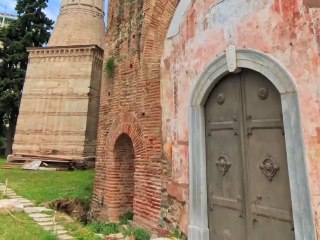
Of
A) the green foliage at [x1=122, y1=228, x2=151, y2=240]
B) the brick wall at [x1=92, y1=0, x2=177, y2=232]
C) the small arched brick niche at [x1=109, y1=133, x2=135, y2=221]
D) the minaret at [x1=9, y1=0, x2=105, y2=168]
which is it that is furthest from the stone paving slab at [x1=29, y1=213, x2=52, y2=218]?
the minaret at [x1=9, y1=0, x2=105, y2=168]

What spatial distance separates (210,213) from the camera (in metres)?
3.83

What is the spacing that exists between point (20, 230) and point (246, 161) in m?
4.11

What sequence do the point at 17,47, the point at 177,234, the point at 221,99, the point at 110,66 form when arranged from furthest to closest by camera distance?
the point at 17,47, the point at 110,66, the point at 177,234, the point at 221,99

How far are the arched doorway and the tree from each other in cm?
2020

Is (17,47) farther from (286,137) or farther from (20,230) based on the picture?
(286,137)

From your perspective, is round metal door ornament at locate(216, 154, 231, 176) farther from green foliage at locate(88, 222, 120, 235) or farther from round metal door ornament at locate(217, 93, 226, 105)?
green foliage at locate(88, 222, 120, 235)

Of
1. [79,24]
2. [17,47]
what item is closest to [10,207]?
[79,24]

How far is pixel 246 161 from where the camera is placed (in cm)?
342

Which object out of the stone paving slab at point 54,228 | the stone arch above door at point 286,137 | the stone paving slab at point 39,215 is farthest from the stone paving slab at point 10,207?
the stone arch above door at point 286,137

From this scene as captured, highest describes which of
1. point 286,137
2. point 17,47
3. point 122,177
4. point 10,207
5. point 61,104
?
point 17,47

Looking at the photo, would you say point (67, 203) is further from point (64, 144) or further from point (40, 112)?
point (40, 112)

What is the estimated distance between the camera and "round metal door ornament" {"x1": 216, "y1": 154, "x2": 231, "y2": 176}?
145 inches

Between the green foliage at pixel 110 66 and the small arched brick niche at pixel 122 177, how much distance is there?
5.78 feet

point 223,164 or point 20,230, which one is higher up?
point 223,164
